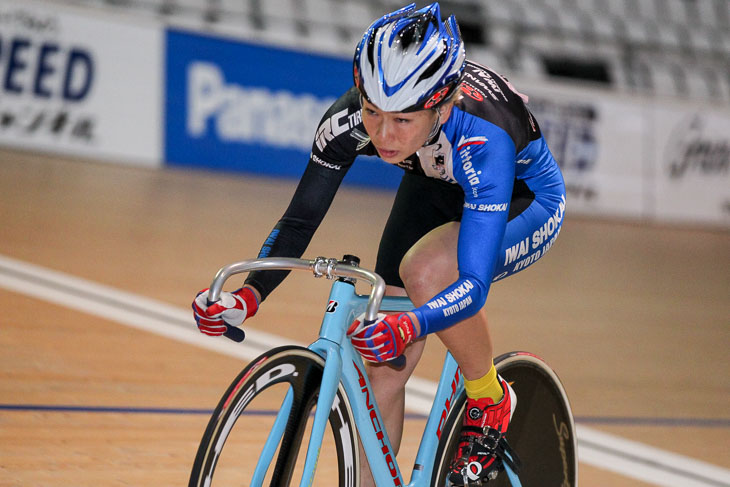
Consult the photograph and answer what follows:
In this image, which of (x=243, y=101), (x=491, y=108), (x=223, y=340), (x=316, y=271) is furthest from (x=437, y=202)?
(x=243, y=101)

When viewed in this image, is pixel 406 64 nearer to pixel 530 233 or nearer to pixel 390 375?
pixel 530 233

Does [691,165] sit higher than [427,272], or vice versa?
[691,165]

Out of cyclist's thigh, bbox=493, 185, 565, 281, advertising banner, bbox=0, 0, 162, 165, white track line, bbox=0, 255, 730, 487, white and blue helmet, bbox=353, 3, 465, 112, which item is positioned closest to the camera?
white and blue helmet, bbox=353, 3, 465, 112

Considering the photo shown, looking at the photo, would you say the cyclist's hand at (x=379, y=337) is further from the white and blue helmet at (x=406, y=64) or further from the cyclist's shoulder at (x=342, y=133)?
the cyclist's shoulder at (x=342, y=133)

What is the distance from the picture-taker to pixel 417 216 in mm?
2857

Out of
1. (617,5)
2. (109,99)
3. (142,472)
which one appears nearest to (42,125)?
(109,99)

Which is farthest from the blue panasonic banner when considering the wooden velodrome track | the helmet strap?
the helmet strap

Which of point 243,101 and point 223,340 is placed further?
point 243,101

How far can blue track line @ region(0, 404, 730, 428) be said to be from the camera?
355 centimetres

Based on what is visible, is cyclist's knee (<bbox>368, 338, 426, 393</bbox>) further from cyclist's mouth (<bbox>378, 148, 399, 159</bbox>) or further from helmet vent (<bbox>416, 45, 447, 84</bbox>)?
helmet vent (<bbox>416, 45, 447, 84</bbox>)

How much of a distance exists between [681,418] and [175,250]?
362 cm

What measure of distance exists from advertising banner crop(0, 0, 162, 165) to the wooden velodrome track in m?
0.25

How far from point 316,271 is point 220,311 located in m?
0.22

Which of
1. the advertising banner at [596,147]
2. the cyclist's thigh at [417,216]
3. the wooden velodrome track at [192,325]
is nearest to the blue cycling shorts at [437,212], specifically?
the cyclist's thigh at [417,216]
